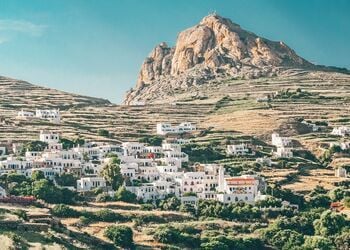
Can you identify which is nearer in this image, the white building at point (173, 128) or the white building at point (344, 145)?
the white building at point (344, 145)

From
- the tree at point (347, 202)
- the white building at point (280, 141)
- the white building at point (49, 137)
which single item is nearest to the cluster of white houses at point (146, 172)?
the white building at point (49, 137)

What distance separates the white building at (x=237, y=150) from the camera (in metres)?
109

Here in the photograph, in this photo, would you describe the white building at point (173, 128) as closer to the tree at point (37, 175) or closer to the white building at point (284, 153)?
the white building at point (284, 153)

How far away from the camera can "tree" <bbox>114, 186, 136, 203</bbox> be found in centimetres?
8162

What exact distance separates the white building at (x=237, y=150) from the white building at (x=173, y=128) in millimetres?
15101

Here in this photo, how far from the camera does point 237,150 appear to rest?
109 metres

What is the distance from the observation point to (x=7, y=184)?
8256cm

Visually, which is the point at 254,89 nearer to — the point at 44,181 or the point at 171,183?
the point at 171,183

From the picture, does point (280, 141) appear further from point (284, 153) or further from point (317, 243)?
point (317, 243)

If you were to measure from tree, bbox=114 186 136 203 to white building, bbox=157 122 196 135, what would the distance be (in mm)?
39808

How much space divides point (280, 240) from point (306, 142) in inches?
1886

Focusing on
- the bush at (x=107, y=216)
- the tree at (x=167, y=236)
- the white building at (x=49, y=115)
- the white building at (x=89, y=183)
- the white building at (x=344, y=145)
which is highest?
the white building at (x=49, y=115)

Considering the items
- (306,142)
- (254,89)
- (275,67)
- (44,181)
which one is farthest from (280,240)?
(275,67)

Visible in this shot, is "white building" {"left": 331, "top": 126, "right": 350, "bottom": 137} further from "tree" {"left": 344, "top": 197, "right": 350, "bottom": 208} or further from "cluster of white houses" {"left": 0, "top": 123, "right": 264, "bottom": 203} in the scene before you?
"tree" {"left": 344, "top": 197, "right": 350, "bottom": 208}
